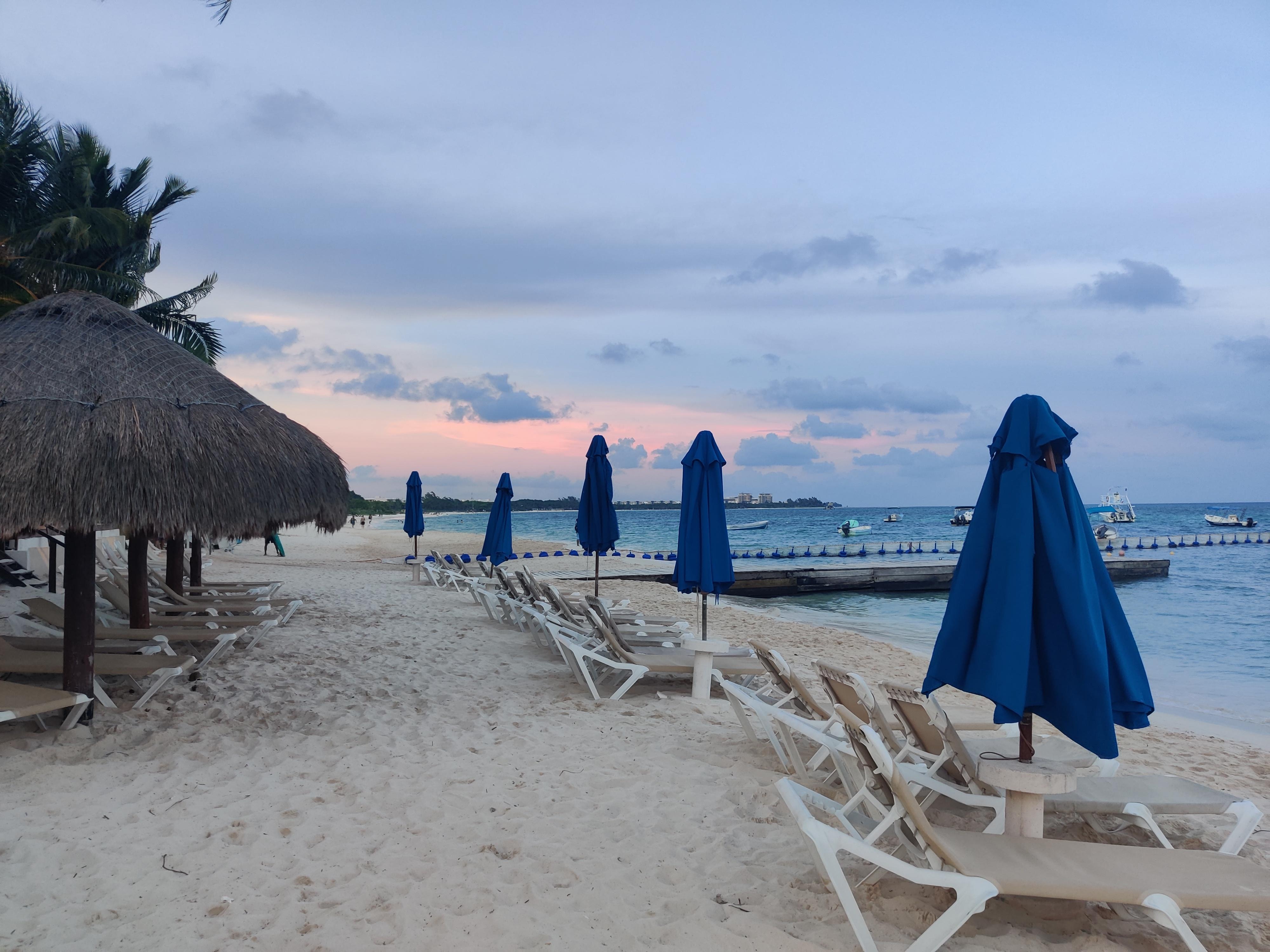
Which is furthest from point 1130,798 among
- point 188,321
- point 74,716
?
point 188,321

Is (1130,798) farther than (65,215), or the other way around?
(65,215)

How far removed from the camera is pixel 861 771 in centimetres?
326

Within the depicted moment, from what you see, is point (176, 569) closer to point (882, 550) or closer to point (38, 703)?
point (38, 703)

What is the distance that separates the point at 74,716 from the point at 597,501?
5720 mm

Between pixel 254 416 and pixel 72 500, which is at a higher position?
pixel 254 416

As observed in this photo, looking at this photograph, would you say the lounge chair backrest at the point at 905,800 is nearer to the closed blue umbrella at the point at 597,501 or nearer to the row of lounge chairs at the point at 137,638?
the row of lounge chairs at the point at 137,638

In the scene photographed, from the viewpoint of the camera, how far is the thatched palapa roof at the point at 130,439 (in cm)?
421

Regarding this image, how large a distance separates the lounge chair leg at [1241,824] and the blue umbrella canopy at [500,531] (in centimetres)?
1090

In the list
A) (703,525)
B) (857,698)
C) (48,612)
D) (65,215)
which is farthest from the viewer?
(65,215)

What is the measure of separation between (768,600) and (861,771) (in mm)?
15889

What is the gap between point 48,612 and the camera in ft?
21.5

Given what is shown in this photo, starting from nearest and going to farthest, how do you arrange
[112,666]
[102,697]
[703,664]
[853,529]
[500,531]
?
[102,697]
[112,666]
[703,664]
[500,531]
[853,529]

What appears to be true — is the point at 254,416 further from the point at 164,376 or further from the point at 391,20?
the point at 391,20

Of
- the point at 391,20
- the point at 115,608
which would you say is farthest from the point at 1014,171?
the point at 115,608
